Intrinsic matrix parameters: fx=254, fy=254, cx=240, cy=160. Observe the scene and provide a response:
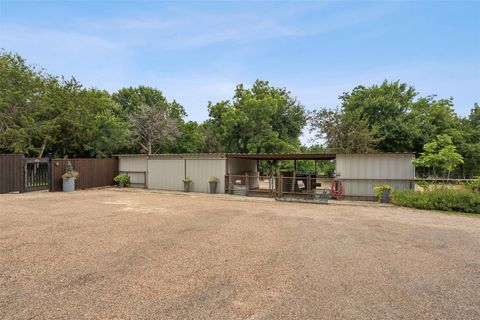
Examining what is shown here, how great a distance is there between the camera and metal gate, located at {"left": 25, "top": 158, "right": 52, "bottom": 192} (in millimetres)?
12945

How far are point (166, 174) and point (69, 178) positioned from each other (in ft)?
16.4

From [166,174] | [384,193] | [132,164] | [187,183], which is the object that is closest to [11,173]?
[132,164]

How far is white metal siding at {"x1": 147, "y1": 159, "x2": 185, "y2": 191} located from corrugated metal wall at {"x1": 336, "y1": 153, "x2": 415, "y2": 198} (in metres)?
8.71

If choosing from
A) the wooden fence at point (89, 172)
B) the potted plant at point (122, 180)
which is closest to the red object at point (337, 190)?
the potted plant at point (122, 180)

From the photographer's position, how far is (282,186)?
12.4 m

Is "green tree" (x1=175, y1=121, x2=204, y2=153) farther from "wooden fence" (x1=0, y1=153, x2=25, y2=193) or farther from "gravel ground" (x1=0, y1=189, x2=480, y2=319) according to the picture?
"gravel ground" (x1=0, y1=189, x2=480, y2=319)

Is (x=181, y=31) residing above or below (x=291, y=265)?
above

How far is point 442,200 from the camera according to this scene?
9.20 metres

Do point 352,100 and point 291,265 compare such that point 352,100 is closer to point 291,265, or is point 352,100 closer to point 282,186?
point 282,186

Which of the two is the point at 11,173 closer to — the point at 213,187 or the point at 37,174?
the point at 37,174

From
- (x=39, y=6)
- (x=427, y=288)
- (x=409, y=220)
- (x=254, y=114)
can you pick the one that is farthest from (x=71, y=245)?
(x=254, y=114)

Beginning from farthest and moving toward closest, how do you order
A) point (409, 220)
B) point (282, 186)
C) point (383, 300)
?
point (282, 186) < point (409, 220) < point (383, 300)

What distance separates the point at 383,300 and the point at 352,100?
Result: 73.7ft

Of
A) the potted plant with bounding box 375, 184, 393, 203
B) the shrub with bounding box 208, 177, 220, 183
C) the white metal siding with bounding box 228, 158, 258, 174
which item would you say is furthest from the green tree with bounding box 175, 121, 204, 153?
the potted plant with bounding box 375, 184, 393, 203
